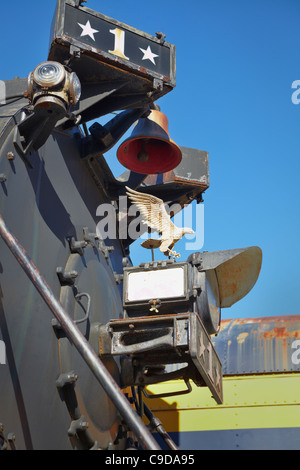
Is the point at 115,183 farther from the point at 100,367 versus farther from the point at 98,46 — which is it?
the point at 100,367

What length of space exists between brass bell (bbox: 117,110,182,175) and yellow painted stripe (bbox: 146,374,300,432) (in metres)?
3.19

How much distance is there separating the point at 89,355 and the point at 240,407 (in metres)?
4.60

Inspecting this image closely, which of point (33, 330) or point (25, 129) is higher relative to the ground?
point (25, 129)

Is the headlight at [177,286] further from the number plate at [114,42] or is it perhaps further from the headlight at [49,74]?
the headlight at [49,74]

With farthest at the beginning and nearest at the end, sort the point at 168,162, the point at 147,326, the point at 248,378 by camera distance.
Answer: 1. the point at 248,378
2. the point at 168,162
3. the point at 147,326

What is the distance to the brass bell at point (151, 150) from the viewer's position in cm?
790

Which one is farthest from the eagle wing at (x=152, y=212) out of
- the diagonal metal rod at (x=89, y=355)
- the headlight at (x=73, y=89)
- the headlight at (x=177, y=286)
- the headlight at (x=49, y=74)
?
the diagonal metal rod at (x=89, y=355)

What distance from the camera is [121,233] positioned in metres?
8.59

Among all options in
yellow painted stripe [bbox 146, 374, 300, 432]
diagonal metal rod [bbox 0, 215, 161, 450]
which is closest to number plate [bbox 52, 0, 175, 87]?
diagonal metal rod [bbox 0, 215, 161, 450]

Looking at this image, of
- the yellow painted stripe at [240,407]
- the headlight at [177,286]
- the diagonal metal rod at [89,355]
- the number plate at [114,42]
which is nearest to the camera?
the diagonal metal rod at [89,355]

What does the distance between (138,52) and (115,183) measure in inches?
74.5

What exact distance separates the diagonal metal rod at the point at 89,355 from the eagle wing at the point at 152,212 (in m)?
3.11
